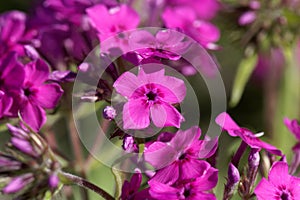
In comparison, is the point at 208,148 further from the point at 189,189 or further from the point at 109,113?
the point at 109,113

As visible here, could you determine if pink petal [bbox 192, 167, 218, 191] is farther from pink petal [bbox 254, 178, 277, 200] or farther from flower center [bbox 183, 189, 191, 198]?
pink petal [bbox 254, 178, 277, 200]

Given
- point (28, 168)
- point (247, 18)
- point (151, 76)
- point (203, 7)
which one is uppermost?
point (151, 76)

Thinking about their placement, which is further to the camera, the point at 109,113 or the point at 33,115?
the point at 33,115

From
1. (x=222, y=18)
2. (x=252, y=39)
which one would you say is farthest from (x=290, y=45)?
(x=222, y=18)

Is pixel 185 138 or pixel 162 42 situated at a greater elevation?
pixel 162 42

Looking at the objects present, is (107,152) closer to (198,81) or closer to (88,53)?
(88,53)

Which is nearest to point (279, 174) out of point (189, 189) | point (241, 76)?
point (189, 189)

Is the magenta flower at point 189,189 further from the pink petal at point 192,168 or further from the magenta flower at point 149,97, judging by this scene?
the magenta flower at point 149,97
